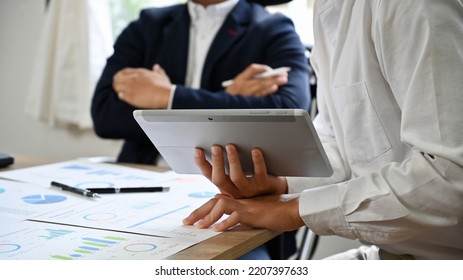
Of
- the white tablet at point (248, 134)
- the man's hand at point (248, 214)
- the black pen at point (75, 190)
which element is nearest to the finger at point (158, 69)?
the black pen at point (75, 190)

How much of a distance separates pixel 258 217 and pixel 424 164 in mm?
233

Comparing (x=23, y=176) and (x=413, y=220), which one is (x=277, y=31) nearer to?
(x=23, y=176)

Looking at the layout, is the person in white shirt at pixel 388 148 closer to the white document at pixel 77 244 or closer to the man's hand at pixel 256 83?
the white document at pixel 77 244

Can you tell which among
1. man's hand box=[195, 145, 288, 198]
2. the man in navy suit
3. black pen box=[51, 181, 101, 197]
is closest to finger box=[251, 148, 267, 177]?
man's hand box=[195, 145, 288, 198]

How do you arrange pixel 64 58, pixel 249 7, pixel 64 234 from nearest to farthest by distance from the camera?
pixel 64 234 → pixel 249 7 → pixel 64 58

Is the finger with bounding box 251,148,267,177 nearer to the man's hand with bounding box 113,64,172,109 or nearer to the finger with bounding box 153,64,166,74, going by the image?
the man's hand with bounding box 113,64,172,109

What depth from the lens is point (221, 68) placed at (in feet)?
5.43

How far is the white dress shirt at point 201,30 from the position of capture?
5.55 ft

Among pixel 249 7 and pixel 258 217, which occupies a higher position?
pixel 249 7

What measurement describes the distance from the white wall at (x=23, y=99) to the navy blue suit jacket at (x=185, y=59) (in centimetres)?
84

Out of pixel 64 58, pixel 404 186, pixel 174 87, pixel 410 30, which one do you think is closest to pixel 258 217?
pixel 404 186

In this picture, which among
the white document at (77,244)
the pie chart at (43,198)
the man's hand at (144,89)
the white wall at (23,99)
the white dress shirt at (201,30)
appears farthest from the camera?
the white wall at (23,99)

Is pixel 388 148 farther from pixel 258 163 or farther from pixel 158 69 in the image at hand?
pixel 158 69

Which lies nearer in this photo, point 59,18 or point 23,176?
point 23,176
